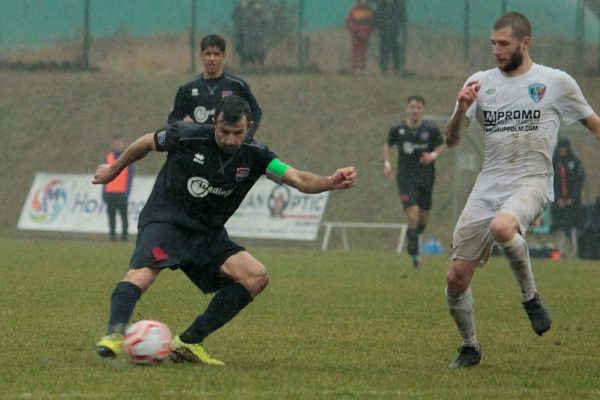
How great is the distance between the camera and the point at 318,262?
62.1 feet

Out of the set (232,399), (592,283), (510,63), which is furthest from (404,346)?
(592,283)

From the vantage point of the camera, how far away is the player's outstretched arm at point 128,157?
25.3 ft

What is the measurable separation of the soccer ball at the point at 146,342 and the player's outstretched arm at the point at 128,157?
0.96m


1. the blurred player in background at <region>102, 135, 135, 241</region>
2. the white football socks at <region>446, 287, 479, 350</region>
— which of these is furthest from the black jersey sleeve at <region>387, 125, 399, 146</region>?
the white football socks at <region>446, 287, 479, 350</region>

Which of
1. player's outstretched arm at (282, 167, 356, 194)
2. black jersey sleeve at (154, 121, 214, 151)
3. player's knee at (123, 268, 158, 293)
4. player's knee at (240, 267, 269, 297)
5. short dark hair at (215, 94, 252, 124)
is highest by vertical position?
short dark hair at (215, 94, 252, 124)

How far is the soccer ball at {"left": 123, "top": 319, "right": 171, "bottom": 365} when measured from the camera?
725cm

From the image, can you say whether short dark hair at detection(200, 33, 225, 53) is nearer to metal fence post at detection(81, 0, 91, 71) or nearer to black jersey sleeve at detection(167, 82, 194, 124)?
black jersey sleeve at detection(167, 82, 194, 124)

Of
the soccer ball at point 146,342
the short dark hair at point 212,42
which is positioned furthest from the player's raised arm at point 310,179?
the short dark hair at point 212,42

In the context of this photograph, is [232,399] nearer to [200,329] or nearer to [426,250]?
[200,329]

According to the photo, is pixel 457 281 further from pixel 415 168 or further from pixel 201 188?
pixel 415 168

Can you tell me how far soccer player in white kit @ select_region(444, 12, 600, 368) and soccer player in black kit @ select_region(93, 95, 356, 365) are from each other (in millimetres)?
1025

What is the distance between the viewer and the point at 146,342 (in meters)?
7.28

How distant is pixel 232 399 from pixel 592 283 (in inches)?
399

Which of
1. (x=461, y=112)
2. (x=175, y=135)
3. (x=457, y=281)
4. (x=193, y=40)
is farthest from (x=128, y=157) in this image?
(x=193, y=40)
